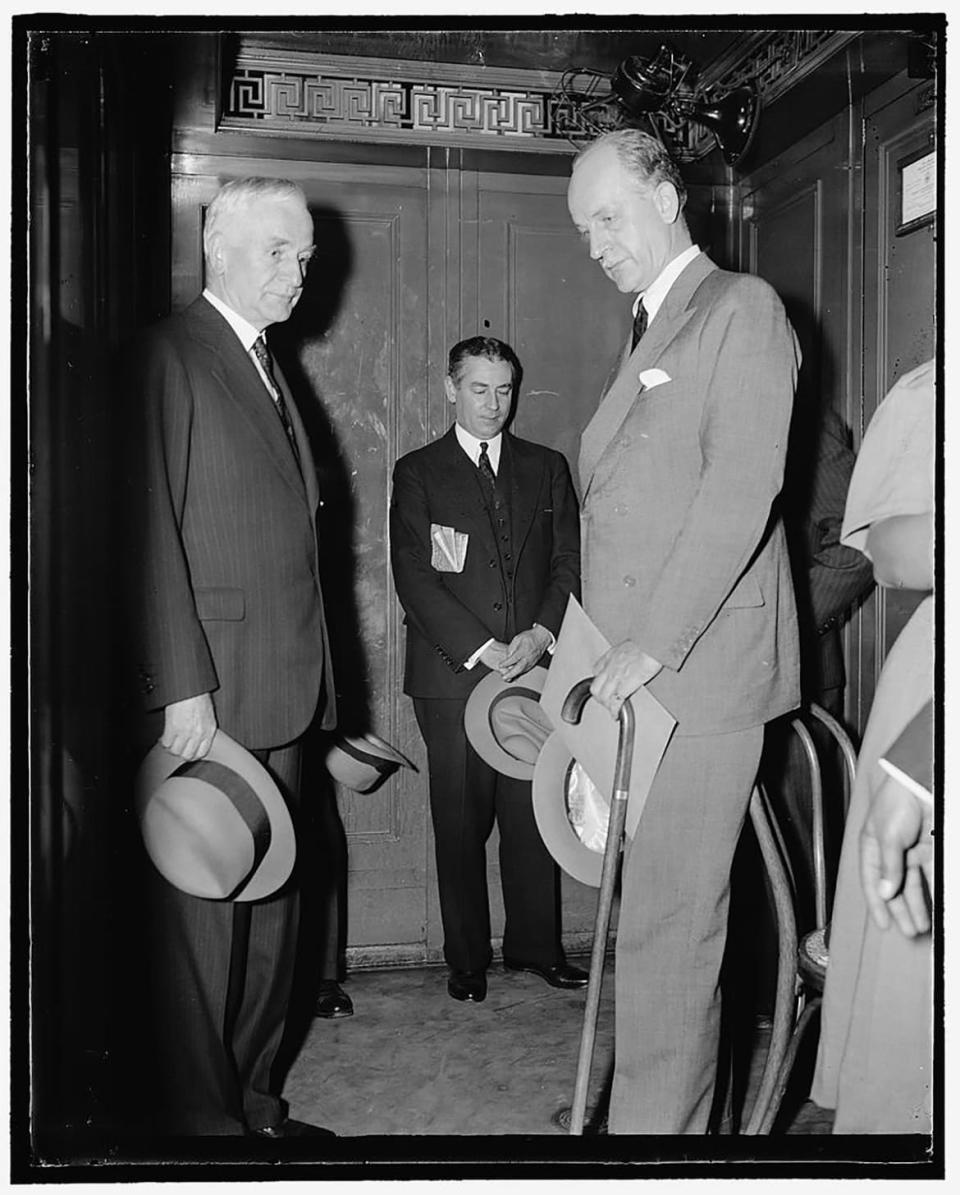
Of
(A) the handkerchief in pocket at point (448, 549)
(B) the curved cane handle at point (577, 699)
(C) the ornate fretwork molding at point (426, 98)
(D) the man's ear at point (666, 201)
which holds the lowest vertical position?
(B) the curved cane handle at point (577, 699)

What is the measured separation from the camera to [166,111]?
76.8 inches

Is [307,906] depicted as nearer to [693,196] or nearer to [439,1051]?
[439,1051]

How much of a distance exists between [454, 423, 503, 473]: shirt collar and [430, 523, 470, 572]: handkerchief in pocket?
0.16 m

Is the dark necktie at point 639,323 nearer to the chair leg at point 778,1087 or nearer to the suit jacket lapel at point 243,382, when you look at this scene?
the suit jacket lapel at point 243,382

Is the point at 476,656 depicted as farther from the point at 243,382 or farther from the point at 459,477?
the point at 243,382

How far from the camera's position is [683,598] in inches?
64.6

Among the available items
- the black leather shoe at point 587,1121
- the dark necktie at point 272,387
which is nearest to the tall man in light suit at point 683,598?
the black leather shoe at point 587,1121

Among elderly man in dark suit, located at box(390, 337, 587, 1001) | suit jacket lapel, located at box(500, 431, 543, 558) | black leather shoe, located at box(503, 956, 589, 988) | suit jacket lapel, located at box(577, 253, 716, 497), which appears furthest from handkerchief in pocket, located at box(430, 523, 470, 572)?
black leather shoe, located at box(503, 956, 589, 988)

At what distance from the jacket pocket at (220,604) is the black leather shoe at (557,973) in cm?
122

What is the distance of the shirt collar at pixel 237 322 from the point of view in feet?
6.20

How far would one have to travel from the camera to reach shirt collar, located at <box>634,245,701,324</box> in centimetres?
175

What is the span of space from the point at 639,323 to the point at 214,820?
1.04 m

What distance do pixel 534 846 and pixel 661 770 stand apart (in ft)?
3.08

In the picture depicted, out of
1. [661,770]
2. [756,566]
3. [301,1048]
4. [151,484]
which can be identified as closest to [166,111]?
[151,484]
